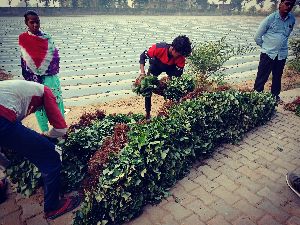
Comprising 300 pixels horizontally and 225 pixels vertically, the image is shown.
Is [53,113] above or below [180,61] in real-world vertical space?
below

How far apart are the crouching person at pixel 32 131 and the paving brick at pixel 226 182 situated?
2.26m

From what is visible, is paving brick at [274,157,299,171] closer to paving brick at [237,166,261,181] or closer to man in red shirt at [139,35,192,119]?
paving brick at [237,166,261,181]

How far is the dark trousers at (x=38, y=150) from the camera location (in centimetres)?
294

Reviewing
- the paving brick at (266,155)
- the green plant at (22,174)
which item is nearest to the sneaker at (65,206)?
the green plant at (22,174)

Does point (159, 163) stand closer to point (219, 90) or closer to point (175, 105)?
point (175, 105)

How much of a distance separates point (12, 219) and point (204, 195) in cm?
261

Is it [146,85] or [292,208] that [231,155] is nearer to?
[292,208]

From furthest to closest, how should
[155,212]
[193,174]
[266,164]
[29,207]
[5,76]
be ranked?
[5,76]
[266,164]
[193,174]
[29,207]
[155,212]

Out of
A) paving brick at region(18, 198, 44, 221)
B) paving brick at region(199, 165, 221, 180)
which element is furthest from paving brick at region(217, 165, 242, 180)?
paving brick at region(18, 198, 44, 221)

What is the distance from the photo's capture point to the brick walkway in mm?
3506

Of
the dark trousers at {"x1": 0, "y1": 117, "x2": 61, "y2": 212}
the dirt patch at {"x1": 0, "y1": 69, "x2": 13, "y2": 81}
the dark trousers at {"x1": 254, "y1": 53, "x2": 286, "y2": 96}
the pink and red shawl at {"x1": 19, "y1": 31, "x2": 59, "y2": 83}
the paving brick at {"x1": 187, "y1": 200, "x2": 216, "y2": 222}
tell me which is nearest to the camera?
the dark trousers at {"x1": 0, "y1": 117, "x2": 61, "y2": 212}

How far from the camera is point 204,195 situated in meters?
3.90

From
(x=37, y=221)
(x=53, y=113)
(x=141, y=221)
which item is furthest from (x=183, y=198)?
(x=53, y=113)

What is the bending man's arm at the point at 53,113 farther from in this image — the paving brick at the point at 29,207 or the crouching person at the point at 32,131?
the paving brick at the point at 29,207
